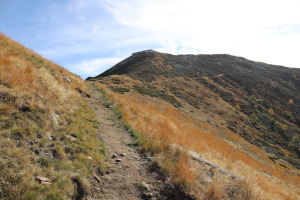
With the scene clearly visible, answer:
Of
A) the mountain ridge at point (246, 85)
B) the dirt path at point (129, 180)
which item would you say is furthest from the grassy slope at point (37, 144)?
the mountain ridge at point (246, 85)

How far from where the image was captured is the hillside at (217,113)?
6.39m

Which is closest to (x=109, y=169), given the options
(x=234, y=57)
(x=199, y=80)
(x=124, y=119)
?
(x=124, y=119)

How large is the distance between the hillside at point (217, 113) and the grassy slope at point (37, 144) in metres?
3.10

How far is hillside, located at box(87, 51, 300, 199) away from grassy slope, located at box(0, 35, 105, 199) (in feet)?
10.2

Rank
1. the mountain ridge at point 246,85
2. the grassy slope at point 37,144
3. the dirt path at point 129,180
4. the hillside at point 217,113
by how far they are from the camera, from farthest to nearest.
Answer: the mountain ridge at point 246,85, the hillside at point 217,113, the dirt path at point 129,180, the grassy slope at point 37,144

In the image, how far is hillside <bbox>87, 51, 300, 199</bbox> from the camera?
251 inches

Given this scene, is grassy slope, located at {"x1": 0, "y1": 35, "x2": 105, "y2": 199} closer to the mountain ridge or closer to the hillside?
the hillside

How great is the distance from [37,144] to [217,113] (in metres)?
51.6

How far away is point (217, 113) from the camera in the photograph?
49.5 metres

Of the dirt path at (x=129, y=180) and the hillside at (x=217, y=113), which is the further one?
the hillside at (x=217, y=113)

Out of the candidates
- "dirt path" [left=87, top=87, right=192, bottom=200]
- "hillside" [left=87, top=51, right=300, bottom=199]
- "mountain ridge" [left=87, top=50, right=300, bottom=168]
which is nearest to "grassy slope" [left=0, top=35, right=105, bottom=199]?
"dirt path" [left=87, top=87, right=192, bottom=200]

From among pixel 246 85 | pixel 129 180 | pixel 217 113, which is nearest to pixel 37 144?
pixel 129 180

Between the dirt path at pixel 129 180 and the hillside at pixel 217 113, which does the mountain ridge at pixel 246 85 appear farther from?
the dirt path at pixel 129 180

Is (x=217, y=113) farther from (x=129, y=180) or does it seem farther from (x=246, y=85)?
(x=129, y=180)
